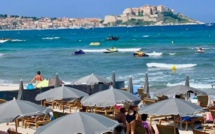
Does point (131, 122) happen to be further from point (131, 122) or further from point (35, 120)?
point (35, 120)

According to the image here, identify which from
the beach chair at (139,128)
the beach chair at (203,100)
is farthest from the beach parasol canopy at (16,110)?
the beach chair at (203,100)

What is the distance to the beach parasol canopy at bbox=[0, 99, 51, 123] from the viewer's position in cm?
1034

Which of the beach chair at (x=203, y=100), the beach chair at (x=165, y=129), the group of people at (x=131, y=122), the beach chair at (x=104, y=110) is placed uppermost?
the group of people at (x=131, y=122)

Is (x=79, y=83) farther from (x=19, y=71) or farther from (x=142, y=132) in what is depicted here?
(x=19, y=71)

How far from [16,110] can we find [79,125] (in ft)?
8.25

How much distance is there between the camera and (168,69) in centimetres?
3616

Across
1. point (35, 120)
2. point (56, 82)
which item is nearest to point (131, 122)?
point (35, 120)

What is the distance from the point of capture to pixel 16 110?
10.6 metres

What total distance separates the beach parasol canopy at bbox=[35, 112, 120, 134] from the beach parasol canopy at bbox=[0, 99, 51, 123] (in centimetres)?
182

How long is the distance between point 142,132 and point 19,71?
27130 millimetres

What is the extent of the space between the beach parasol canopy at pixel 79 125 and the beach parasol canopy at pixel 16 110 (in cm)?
182

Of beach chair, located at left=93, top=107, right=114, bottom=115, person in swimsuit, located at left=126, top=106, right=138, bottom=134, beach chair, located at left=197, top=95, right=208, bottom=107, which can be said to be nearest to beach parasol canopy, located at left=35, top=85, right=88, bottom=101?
beach chair, located at left=93, top=107, right=114, bottom=115

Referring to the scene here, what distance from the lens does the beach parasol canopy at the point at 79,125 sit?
8.51m

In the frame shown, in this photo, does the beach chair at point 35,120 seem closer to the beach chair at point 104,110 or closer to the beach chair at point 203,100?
the beach chair at point 104,110
